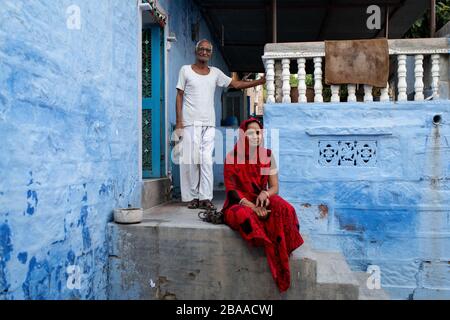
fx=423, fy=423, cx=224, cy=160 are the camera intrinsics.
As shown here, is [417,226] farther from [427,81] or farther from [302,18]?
[302,18]

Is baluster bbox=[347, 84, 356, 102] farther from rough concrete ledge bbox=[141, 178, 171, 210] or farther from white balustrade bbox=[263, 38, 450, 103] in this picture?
rough concrete ledge bbox=[141, 178, 171, 210]

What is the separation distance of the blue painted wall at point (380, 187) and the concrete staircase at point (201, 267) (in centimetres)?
79

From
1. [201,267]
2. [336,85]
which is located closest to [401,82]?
[336,85]

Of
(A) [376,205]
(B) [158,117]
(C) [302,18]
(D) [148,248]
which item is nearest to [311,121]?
(A) [376,205]

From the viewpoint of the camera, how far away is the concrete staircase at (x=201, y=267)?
3.17 m

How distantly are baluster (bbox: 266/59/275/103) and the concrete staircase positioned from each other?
5.49ft

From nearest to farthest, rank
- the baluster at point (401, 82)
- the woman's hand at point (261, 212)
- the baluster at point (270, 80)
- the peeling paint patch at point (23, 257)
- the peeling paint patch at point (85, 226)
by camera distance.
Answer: the peeling paint patch at point (23, 257) → the peeling paint patch at point (85, 226) → the woman's hand at point (261, 212) → the baluster at point (401, 82) → the baluster at point (270, 80)

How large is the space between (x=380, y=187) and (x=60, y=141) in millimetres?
3151

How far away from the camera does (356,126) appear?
4418 mm

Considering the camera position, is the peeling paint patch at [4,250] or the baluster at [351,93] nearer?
the peeling paint patch at [4,250]

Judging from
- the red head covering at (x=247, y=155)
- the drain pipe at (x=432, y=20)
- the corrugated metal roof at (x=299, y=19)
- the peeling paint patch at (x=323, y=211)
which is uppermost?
the corrugated metal roof at (x=299, y=19)

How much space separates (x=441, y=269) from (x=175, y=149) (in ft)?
10.6

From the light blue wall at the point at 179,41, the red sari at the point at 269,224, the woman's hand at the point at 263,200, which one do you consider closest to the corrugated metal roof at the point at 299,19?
the light blue wall at the point at 179,41

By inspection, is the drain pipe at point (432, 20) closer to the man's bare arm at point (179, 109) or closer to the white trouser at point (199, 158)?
the white trouser at point (199, 158)
